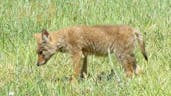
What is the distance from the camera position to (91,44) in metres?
7.78

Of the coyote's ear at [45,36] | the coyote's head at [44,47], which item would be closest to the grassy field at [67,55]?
the coyote's head at [44,47]

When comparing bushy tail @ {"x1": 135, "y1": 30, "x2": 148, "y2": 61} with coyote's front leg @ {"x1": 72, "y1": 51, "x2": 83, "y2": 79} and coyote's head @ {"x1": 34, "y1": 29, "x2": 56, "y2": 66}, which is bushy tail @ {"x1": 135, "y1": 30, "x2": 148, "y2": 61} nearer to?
coyote's front leg @ {"x1": 72, "y1": 51, "x2": 83, "y2": 79}

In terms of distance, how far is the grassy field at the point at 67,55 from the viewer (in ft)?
20.3

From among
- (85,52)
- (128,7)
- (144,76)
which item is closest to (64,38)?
(85,52)

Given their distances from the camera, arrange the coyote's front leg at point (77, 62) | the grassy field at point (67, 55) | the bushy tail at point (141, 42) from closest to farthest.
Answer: the grassy field at point (67, 55), the coyote's front leg at point (77, 62), the bushy tail at point (141, 42)

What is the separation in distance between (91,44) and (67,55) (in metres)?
0.49

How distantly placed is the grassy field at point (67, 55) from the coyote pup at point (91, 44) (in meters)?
0.14

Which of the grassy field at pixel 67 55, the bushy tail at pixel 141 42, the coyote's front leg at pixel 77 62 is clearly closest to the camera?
the grassy field at pixel 67 55

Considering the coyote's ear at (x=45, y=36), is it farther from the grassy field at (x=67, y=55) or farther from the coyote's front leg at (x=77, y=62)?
the coyote's front leg at (x=77, y=62)

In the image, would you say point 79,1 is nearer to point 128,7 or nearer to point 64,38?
point 128,7

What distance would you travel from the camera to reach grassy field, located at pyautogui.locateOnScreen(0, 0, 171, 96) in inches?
243

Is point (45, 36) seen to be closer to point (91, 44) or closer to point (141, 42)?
point (91, 44)

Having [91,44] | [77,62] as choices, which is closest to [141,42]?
[91,44]

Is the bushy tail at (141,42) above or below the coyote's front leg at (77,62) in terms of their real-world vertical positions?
above
